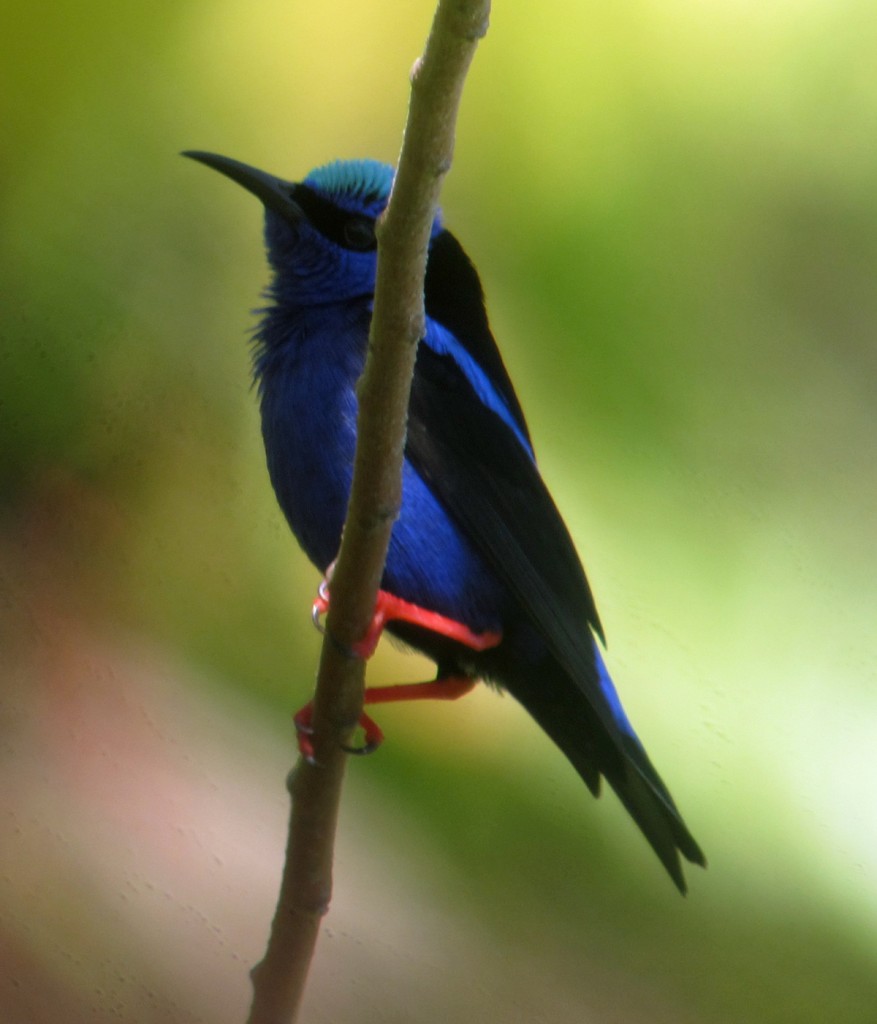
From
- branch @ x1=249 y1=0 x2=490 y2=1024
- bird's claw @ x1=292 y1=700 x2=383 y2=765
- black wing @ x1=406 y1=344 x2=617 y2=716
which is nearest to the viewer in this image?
branch @ x1=249 y1=0 x2=490 y2=1024

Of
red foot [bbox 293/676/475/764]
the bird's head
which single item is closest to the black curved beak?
the bird's head

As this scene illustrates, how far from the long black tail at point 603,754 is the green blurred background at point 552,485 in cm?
3

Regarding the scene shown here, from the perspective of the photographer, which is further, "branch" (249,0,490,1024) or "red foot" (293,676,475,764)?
"red foot" (293,676,475,764)

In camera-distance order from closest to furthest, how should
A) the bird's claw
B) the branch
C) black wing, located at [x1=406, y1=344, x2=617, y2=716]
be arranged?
the branch < the bird's claw < black wing, located at [x1=406, y1=344, x2=617, y2=716]

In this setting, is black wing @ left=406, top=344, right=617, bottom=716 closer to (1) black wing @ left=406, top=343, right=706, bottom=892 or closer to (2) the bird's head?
(1) black wing @ left=406, top=343, right=706, bottom=892

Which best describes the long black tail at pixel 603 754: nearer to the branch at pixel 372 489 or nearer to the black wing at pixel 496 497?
the black wing at pixel 496 497

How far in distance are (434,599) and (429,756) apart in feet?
0.59

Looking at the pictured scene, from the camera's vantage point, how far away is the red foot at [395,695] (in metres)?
1.20

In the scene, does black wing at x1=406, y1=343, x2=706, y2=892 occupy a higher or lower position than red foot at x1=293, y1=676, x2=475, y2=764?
higher

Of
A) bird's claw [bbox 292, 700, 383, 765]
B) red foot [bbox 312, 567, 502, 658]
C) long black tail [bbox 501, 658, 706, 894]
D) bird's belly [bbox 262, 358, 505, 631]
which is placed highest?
bird's belly [bbox 262, 358, 505, 631]

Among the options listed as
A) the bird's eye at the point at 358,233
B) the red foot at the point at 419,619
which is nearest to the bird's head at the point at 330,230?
the bird's eye at the point at 358,233

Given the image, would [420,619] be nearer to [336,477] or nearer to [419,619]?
[419,619]

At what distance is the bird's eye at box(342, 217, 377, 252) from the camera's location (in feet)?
4.43

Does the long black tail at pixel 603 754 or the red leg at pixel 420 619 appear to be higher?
the red leg at pixel 420 619
